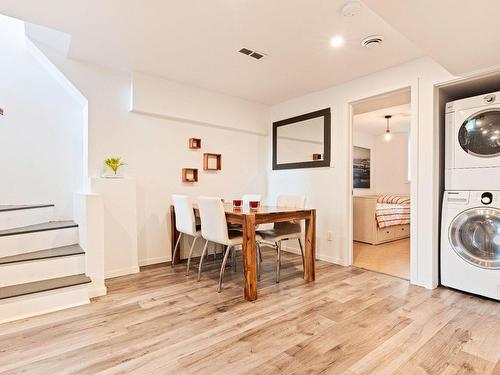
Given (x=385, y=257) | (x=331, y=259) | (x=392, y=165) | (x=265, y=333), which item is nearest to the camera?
(x=265, y=333)

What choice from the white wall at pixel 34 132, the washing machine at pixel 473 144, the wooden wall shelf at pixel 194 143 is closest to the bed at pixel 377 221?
the washing machine at pixel 473 144

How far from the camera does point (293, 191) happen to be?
4.14 metres

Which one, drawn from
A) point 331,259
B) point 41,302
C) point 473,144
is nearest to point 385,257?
point 331,259

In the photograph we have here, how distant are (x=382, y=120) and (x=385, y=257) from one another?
294 centimetres

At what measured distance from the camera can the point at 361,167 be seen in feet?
21.3

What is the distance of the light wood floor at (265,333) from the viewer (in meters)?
1.53

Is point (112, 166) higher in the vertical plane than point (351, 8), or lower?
lower

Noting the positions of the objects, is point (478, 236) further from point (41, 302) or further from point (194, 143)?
point (41, 302)

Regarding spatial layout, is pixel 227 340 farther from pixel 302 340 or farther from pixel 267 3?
pixel 267 3

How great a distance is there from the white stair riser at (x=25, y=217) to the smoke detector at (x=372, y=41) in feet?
11.7

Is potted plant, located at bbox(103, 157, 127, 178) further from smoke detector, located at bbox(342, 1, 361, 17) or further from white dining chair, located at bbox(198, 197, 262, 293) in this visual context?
smoke detector, located at bbox(342, 1, 361, 17)

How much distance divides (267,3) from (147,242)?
9.18 ft

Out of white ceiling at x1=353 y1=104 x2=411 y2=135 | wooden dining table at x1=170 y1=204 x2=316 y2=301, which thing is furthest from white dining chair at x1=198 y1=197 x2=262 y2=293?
white ceiling at x1=353 y1=104 x2=411 y2=135

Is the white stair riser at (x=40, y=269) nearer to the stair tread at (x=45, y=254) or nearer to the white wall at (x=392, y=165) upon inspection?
the stair tread at (x=45, y=254)
